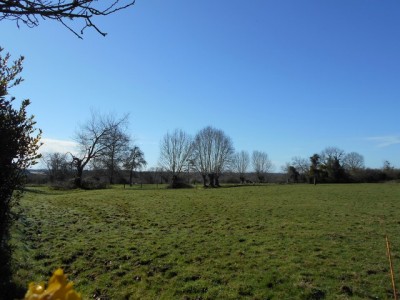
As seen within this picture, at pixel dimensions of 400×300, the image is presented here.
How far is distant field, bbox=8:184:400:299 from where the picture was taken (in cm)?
743

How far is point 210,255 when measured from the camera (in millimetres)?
10102

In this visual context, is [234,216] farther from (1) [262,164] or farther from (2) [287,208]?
(1) [262,164]

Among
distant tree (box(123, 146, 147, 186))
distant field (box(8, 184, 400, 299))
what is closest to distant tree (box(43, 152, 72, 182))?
distant tree (box(123, 146, 147, 186))

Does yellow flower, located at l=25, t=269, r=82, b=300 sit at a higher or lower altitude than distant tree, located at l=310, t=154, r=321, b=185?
lower

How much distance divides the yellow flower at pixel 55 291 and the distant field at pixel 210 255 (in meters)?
6.36

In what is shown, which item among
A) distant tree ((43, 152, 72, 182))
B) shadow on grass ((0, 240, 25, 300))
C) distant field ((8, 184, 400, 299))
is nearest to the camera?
shadow on grass ((0, 240, 25, 300))

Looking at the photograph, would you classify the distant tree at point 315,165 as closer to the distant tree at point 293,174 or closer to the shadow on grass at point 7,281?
the distant tree at point 293,174

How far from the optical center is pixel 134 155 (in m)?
70.4

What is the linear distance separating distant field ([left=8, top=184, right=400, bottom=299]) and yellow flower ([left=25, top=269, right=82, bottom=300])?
20.9 ft

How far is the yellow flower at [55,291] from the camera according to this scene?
117 cm

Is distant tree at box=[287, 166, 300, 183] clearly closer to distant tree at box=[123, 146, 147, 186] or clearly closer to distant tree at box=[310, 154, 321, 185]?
distant tree at box=[310, 154, 321, 185]

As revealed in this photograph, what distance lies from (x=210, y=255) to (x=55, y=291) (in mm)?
9316

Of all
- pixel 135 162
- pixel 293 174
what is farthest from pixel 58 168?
→ pixel 293 174

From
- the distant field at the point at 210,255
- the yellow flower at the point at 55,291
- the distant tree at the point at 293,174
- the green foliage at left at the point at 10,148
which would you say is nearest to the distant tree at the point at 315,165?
the distant tree at the point at 293,174
